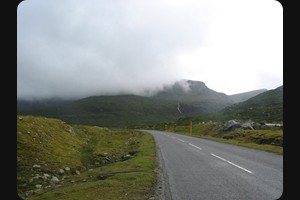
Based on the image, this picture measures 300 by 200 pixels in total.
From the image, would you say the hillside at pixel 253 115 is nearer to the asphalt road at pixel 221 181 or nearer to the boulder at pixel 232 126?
the boulder at pixel 232 126

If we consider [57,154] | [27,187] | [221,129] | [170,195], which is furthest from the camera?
[221,129]

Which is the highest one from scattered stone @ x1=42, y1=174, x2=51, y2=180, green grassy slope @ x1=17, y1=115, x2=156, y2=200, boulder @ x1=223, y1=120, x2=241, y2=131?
Answer: boulder @ x1=223, y1=120, x2=241, y2=131

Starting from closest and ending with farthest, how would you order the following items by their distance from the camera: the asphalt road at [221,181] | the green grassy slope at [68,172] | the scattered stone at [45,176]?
the asphalt road at [221,181] < the green grassy slope at [68,172] < the scattered stone at [45,176]

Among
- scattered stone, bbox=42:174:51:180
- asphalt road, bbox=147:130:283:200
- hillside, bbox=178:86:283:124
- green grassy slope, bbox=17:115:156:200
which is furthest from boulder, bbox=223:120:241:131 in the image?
scattered stone, bbox=42:174:51:180

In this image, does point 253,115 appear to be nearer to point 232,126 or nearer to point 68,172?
point 232,126

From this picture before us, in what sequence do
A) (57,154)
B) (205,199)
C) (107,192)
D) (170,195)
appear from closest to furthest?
(205,199)
(170,195)
(107,192)
(57,154)

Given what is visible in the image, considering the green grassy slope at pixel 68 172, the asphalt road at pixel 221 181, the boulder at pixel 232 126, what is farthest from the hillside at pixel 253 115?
the asphalt road at pixel 221 181

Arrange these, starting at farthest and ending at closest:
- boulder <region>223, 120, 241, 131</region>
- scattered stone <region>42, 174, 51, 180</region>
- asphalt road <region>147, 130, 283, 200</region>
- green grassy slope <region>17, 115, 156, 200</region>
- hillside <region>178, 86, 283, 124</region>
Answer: hillside <region>178, 86, 283, 124</region> → boulder <region>223, 120, 241, 131</region> → scattered stone <region>42, 174, 51, 180</region> → green grassy slope <region>17, 115, 156, 200</region> → asphalt road <region>147, 130, 283, 200</region>

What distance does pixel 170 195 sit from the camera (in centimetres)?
1005

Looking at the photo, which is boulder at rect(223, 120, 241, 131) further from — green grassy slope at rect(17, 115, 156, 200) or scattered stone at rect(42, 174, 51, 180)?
scattered stone at rect(42, 174, 51, 180)
